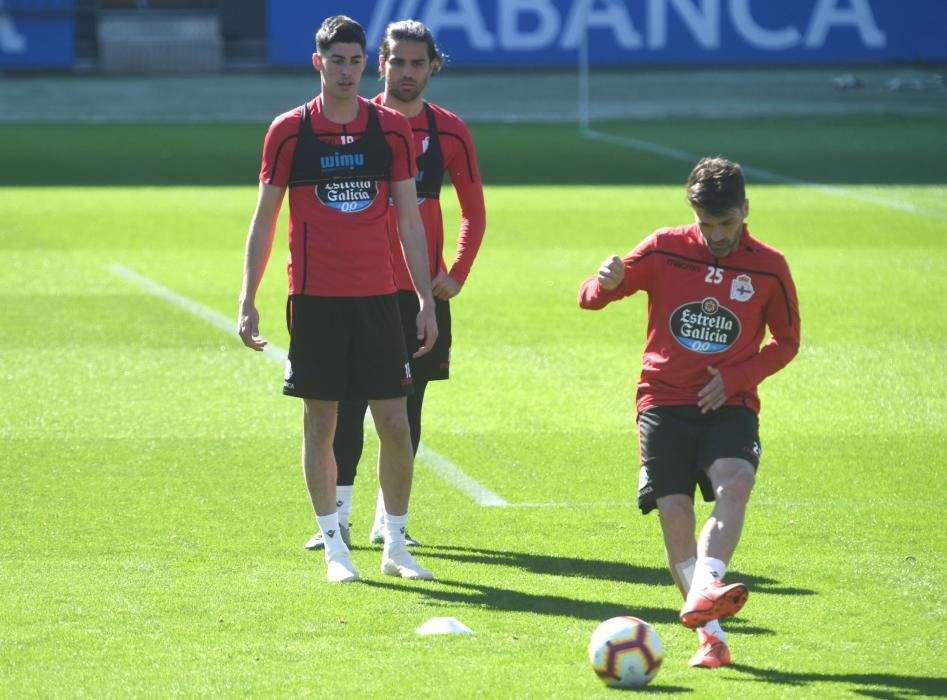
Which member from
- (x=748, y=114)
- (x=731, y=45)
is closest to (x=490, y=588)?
(x=748, y=114)

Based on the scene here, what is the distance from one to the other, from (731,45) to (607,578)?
2861cm

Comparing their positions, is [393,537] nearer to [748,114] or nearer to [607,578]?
[607,578]

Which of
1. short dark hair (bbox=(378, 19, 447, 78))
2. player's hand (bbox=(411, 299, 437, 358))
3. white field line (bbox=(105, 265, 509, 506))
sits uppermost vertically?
short dark hair (bbox=(378, 19, 447, 78))

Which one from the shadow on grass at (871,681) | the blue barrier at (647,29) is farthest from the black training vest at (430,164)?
the blue barrier at (647,29)

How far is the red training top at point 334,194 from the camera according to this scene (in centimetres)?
661

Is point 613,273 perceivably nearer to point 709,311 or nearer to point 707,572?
point 709,311

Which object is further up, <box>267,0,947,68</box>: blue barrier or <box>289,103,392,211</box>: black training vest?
<box>289,103,392,211</box>: black training vest

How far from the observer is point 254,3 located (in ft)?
114

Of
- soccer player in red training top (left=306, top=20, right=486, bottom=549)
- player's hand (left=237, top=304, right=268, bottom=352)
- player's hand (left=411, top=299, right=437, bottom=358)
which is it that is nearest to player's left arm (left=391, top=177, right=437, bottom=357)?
player's hand (left=411, top=299, right=437, bottom=358)

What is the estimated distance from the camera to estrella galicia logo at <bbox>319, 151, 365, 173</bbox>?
6.61 meters

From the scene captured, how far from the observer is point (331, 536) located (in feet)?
22.3

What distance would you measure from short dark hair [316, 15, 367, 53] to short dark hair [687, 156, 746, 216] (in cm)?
157

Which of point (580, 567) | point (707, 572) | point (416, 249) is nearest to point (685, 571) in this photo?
point (707, 572)

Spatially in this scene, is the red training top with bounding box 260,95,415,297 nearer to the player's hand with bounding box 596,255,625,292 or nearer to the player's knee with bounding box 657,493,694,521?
the player's hand with bounding box 596,255,625,292
